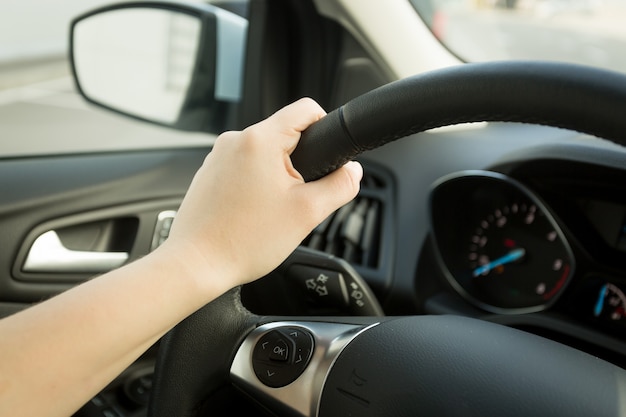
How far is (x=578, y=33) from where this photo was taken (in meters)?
3.15

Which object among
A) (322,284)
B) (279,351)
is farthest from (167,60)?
(279,351)

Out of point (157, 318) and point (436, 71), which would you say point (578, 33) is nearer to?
point (436, 71)

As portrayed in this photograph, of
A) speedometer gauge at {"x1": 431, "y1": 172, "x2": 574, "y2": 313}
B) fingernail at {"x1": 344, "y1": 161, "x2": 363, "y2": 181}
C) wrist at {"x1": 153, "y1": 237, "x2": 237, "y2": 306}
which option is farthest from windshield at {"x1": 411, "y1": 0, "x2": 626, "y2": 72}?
wrist at {"x1": 153, "y1": 237, "x2": 237, "y2": 306}

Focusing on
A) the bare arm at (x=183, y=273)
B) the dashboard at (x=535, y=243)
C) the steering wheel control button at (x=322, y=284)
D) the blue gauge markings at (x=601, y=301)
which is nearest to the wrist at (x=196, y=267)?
the bare arm at (x=183, y=273)

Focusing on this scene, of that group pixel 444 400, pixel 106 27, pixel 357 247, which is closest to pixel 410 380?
pixel 444 400

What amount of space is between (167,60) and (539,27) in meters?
1.92

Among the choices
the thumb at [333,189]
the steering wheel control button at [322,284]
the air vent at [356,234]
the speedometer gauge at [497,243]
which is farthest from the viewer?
the air vent at [356,234]

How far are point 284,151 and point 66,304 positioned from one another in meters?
0.28

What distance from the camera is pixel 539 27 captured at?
3.44 meters

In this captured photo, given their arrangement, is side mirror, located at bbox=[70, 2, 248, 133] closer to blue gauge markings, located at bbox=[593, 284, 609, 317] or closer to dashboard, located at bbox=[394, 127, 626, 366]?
dashboard, located at bbox=[394, 127, 626, 366]

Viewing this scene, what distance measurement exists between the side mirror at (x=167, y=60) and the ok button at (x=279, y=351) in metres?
1.35

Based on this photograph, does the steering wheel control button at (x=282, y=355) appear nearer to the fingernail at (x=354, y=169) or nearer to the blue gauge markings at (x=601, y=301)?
the fingernail at (x=354, y=169)

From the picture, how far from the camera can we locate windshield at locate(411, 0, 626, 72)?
2414 mm

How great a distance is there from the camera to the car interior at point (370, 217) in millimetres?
804
